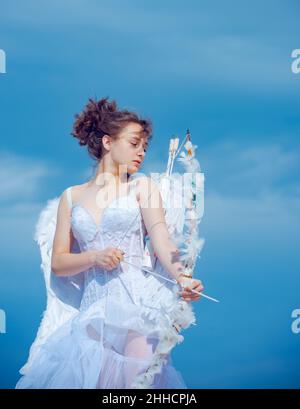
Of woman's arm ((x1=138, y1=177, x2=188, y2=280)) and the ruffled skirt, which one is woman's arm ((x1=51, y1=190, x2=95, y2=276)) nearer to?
the ruffled skirt

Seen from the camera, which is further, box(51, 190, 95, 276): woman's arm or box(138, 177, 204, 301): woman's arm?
box(51, 190, 95, 276): woman's arm

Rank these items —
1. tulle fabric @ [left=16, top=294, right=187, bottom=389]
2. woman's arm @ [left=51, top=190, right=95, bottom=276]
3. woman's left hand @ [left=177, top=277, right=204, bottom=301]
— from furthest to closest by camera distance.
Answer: woman's arm @ [left=51, top=190, right=95, bottom=276] < tulle fabric @ [left=16, top=294, right=187, bottom=389] < woman's left hand @ [left=177, top=277, right=204, bottom=301]

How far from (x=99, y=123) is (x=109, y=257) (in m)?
0.57

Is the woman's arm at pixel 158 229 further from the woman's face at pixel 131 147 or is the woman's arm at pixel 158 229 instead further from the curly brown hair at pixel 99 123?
the curly brown hair at pixel 99 123

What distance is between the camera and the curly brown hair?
2934 millimetres

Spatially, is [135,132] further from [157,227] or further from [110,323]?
[110,323]

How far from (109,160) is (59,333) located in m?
0.66

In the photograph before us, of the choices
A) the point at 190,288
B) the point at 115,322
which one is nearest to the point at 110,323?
the point at 115,322

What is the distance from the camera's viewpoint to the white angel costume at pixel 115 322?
2.63 m

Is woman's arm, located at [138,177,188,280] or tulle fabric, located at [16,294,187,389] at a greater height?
woman's arm, located at [138,177,188,280]

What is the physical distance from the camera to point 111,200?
2.87 meters

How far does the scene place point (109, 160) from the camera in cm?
296

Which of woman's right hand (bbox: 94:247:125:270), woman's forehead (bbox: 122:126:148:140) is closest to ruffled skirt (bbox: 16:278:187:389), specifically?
woman's right hand (bbox: 94:247:125:270)

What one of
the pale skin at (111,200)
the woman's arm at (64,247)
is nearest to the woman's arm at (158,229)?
the pale skin at (111,200)
